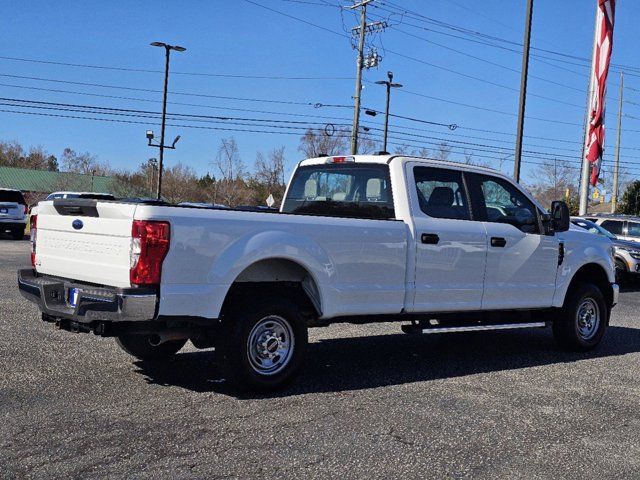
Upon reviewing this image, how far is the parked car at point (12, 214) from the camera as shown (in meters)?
26.3

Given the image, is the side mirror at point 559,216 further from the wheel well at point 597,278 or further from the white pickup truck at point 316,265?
the wheel well at point 597,278

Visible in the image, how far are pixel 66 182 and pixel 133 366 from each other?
236ft

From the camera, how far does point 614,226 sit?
734 inches

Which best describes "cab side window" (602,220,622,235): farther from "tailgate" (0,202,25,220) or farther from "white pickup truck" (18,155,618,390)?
"tailgate" (0,202,25,220)

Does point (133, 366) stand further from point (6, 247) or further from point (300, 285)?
point (6, 247)

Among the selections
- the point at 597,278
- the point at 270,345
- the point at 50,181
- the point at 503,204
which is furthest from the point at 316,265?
the point at 50,181

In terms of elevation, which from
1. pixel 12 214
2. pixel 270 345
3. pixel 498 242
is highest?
pixel 498 242

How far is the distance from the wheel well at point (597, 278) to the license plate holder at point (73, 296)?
5773 mm

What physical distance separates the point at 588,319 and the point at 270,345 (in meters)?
4.47

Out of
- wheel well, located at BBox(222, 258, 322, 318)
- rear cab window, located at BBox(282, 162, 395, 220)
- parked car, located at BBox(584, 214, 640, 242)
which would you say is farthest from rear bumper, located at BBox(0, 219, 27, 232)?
wheel well, located at BBox(222, 258, 322, 318)

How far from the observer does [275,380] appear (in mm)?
5930

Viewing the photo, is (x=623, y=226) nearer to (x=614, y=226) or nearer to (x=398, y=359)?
(x=614, y=226)

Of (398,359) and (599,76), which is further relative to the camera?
(599,76)

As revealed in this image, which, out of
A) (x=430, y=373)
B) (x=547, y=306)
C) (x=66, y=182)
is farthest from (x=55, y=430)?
(x=66, y=182)
